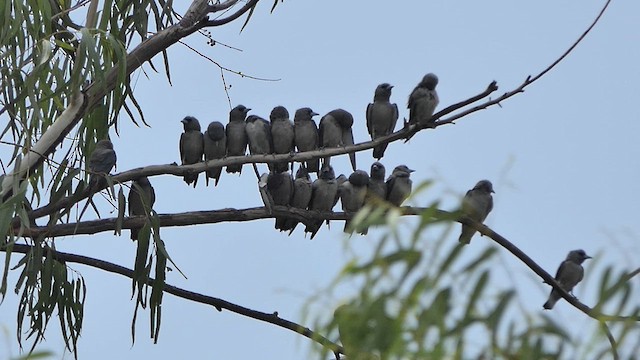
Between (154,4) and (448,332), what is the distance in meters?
3.39

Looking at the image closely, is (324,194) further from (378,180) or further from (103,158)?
(103,158)

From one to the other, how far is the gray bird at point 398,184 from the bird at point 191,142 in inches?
40.2

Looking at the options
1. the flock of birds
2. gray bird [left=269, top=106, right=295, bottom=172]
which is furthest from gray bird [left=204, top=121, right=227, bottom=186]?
gray bird [left=269, top=106, right=295, bottom=172]

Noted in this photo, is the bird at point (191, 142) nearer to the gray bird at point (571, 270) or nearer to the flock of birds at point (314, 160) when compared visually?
the flock of birds at point (314, 160)

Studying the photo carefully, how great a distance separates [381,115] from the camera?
6949mm

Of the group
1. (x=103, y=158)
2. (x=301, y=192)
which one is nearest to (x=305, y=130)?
(x=301, y=192)

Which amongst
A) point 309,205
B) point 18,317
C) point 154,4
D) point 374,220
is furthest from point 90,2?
point 374,220

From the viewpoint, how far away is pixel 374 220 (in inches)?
103

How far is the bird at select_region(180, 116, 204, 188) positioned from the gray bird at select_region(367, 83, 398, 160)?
886mm

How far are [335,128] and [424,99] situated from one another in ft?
1.98

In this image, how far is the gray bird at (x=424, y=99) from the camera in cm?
650

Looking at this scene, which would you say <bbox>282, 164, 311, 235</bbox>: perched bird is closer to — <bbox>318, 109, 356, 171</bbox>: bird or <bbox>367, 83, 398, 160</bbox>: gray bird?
<bbox>318, 109, 356, 171</bbox>: bird

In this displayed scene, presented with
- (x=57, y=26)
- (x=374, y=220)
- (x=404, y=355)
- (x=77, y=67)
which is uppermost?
(x=57, y=26)

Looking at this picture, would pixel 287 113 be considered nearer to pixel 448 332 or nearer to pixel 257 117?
pixel 257 117
